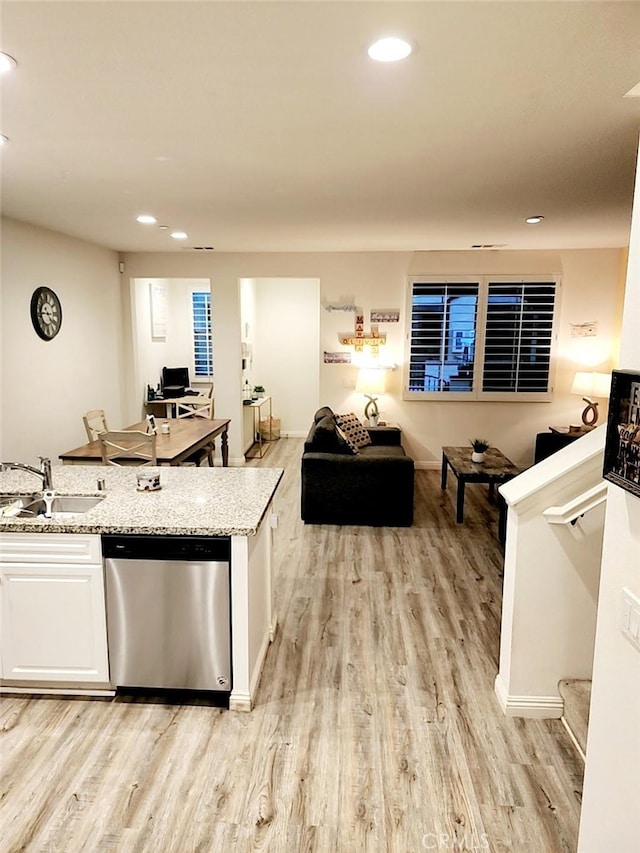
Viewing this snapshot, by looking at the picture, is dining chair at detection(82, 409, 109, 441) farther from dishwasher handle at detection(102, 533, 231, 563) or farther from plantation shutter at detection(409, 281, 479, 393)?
plantation shutter at detection(409, 281, 479, 393)

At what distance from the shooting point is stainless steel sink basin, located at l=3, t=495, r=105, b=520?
2791 mm

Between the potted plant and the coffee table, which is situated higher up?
the potted plant

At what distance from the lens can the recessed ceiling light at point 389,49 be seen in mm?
1701

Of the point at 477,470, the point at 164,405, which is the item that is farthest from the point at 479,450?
the point at 164,405

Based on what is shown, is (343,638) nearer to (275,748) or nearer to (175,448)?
(275,748)

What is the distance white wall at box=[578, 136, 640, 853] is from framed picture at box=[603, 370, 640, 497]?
4 centimetres

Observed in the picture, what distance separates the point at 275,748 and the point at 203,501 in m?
1.15

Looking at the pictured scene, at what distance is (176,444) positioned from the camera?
185 inches

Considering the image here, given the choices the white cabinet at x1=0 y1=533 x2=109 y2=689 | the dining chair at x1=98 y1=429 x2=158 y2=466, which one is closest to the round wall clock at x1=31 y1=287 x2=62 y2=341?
the dining chair at x1=98 y1=429 x2=158 y2=466

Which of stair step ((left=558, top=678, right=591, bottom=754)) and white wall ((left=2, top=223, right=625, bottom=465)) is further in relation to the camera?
white wall ((left=2, top=223, right=625, bottom=465))

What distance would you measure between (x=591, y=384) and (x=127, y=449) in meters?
5.06

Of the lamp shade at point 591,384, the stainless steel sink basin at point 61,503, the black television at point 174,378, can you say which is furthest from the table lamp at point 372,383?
the stainless steel sink basin at point 61,503

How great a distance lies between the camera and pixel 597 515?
2334 mm

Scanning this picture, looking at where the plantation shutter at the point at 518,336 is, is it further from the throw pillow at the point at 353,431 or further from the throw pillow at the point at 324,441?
the throw pillow at the point at 324,441
